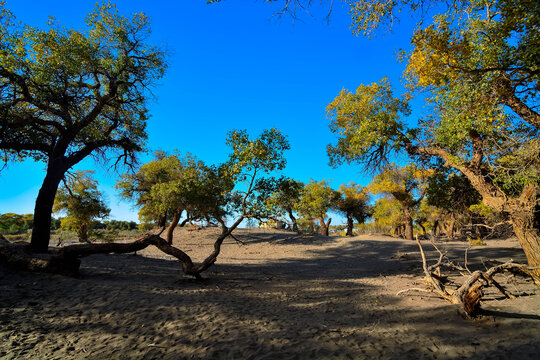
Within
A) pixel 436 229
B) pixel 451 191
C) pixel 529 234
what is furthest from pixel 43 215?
pixel 436 229

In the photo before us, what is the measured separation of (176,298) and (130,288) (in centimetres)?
134

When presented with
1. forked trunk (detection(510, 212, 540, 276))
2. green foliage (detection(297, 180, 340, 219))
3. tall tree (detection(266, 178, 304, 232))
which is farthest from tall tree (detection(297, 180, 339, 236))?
forked trunk (detection(510, 212, 540, 276))

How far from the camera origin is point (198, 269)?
28.5 feet

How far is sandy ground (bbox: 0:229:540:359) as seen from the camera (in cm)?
395

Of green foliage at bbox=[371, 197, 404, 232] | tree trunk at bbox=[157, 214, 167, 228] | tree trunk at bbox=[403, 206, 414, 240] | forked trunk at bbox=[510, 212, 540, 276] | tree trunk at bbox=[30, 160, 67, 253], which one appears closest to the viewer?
forked trunk at bbox=[510, 212, 540, 276]

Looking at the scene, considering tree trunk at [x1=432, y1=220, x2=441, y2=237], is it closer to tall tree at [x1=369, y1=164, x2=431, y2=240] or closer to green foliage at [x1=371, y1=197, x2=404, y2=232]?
green foliage at [x1=371, y1=197, x2=404, y2=232]

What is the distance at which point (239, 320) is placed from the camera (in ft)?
17.3

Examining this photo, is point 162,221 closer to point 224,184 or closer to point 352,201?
point 224,184

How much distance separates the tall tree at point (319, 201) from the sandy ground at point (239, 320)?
2133 centimetres

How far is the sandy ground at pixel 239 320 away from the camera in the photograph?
395 cm

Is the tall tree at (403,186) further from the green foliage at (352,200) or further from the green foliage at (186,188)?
the green foliage at (186,188)

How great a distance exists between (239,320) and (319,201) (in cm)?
2636

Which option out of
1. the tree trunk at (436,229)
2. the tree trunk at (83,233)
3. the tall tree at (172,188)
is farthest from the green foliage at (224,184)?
the tree trunk at (436,229)

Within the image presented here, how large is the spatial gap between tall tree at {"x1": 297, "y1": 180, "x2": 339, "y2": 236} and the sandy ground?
2133 centimetres
